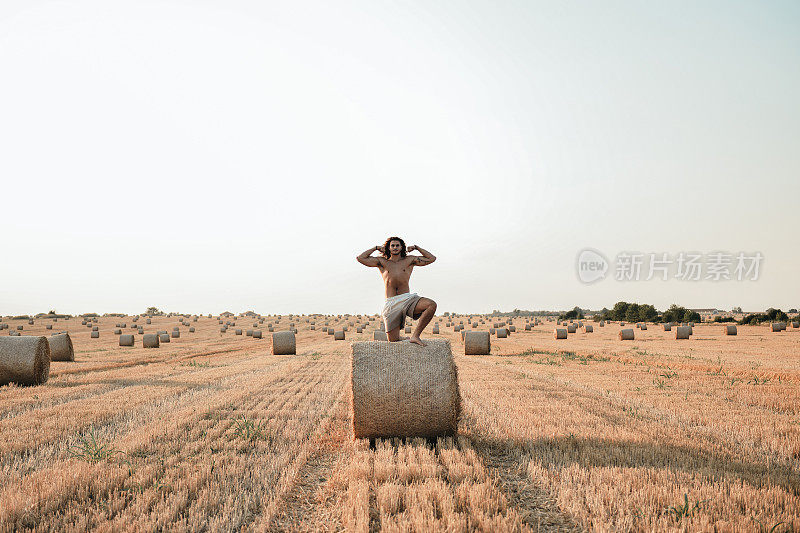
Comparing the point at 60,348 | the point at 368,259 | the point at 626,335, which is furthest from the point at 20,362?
the point at 626,335

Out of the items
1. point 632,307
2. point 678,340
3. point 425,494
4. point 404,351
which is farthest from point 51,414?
point 632,307

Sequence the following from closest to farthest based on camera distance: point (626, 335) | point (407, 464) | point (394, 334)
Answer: point (407, 464), point (394, 334), point (626, 335)

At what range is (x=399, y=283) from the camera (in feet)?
25.3

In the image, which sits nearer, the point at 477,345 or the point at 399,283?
the point at 399,283

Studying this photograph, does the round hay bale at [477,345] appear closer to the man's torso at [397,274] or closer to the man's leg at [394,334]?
the man's leg at [394,334]

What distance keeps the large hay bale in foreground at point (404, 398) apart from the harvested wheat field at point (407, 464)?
23 centimetres

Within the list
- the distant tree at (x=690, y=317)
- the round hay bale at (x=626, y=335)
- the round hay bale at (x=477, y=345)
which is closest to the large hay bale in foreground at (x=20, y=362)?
the round hay bale at (x=477, y=345)

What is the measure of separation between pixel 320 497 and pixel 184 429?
13.2ft

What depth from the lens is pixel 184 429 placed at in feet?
26.9

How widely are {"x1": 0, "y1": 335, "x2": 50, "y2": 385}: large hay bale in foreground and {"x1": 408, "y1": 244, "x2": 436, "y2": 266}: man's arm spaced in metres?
13.3

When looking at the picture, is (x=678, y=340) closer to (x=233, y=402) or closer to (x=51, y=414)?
(x=233, y=402)

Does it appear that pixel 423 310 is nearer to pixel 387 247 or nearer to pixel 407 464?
pixel 387 247

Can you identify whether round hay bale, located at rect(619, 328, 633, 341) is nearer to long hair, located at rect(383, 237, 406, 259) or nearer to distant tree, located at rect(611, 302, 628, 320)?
long hair, located at rect(383, 237, 406, 259)

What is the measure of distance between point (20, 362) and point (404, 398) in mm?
13307
